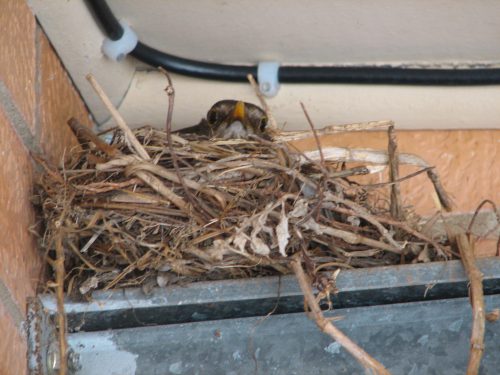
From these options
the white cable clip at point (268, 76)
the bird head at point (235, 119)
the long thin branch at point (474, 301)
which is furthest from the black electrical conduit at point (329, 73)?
the long thin branch at point (474, 301)

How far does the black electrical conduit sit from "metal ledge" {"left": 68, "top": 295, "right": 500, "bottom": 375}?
2.44 ft

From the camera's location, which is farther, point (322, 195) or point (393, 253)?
point (393, 253)

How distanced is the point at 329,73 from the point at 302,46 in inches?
4.0

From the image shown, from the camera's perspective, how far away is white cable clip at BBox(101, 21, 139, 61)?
2520mm

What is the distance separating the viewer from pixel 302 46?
2.62m

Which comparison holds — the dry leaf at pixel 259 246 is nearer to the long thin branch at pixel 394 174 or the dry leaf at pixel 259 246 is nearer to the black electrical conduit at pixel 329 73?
the long thin branch at pixel 394 174

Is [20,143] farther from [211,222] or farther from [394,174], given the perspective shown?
[394,174]

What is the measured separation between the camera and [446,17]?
8.04ft

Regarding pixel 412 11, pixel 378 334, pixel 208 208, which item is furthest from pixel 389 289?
pixel 412 11

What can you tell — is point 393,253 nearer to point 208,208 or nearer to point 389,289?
point 389,289

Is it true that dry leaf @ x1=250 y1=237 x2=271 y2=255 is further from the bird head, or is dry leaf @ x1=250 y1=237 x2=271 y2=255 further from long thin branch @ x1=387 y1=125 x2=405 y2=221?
the bird head

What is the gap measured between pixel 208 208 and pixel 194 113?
0.81m

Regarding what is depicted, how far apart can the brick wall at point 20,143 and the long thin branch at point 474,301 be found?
0.83m

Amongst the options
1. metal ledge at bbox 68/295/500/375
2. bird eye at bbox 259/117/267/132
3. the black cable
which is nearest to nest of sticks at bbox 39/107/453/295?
metal ledge at bbox 68/295/500/375
